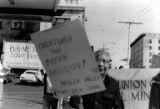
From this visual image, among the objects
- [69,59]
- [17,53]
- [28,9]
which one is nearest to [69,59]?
[69,59]

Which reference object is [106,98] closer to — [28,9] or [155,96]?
[155,96]

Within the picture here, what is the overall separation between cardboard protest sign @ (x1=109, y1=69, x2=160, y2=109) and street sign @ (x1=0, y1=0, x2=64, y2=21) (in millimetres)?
1801

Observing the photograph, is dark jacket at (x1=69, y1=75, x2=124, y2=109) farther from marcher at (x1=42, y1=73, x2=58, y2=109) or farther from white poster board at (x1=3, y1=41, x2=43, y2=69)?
white poster board at (x1=3, y1=41, x2=43, y2=69)

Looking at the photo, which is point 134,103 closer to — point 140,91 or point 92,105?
point 140,91

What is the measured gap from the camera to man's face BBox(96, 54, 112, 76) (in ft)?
15.3

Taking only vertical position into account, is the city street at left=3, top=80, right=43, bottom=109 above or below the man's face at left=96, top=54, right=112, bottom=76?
below

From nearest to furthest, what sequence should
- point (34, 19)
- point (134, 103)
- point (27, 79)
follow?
point (134, 103), point (34, 19), point (27, 79)

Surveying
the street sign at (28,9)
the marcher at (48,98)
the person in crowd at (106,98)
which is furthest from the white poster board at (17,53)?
the person in crowd at (106,98)

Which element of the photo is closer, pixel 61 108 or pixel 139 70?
pixel 61 108

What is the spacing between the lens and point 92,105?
15.0 feet

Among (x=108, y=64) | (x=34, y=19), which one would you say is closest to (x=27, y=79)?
(x=34, y=19)

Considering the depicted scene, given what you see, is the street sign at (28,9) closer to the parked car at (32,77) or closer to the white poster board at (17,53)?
the white poster board at (17,53)

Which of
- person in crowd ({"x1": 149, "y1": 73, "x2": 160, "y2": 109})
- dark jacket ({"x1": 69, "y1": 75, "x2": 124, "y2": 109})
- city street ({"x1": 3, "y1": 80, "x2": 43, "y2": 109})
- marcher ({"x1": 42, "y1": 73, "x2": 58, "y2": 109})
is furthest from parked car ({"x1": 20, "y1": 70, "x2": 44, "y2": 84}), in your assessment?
person in crowd ({"x1": 149, "y1": 73, "x2": 160, "y2": 109})

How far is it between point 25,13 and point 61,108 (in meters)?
2.11
